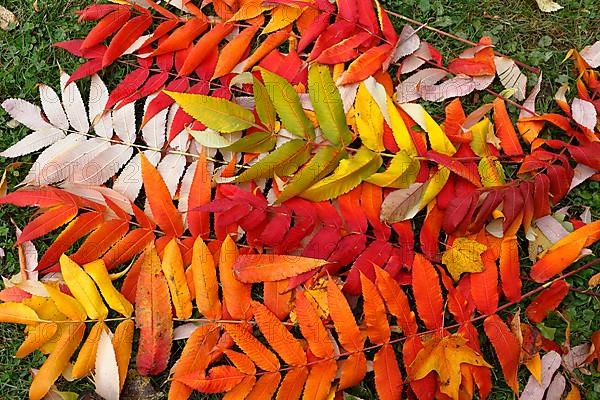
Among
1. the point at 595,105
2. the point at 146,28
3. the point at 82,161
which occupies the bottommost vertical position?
the point at 595,105

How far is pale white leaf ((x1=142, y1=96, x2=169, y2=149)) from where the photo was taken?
5.15 ft

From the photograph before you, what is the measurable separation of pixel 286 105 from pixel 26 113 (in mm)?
670

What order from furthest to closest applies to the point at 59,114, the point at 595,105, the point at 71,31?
the point at 71,31
the point at 59,114
the point at 595,105

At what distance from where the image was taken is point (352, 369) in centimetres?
142

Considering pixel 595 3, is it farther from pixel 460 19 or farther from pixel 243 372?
pixel 243 372

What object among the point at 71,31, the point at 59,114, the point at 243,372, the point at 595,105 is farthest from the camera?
the point at 71,31

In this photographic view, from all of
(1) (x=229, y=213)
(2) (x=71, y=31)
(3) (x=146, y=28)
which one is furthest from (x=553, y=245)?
(2) (x=71, y=31)

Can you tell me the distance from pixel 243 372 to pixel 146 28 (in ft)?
2.82

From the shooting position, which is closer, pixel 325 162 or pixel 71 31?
pixel 325 162

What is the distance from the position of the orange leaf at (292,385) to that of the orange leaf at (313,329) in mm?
53

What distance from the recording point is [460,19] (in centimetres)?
167

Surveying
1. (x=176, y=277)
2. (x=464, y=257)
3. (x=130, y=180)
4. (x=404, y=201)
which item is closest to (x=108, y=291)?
(x=176, y=277)

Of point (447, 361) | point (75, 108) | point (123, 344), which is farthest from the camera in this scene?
point (75, 108)

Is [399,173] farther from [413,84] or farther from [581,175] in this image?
[581,175]
